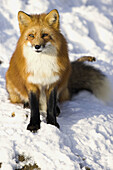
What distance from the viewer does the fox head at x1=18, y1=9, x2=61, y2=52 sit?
2.59m

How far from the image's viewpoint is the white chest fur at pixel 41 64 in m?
2.74

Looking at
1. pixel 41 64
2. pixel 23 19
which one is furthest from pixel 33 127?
pixel 23 19

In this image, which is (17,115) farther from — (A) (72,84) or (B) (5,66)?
(B) (5,66)

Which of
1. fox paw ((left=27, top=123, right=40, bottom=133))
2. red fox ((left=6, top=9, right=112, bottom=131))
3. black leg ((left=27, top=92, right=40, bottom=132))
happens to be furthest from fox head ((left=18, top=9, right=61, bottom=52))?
fox paw ((left=27, top=123, right=40, bottom=133))

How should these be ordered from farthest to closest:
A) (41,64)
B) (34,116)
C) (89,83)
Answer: (89,83) → (34,116) → (41,64)

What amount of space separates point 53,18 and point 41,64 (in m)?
0.61

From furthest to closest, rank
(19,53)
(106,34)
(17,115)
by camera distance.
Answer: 1. (106,34)
2. (17,115)
3. (19,53)

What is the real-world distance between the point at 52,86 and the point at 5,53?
289 cm

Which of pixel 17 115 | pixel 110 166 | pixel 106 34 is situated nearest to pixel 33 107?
pixel 17 115

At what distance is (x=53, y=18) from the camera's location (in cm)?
281

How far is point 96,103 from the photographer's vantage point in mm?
4172

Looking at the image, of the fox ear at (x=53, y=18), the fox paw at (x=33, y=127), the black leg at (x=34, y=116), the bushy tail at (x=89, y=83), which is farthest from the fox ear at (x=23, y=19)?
the bushy tail at (x=89, y=83)

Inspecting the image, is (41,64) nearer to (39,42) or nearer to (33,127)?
(39,42)

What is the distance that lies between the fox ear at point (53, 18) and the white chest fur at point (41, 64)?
32cm
